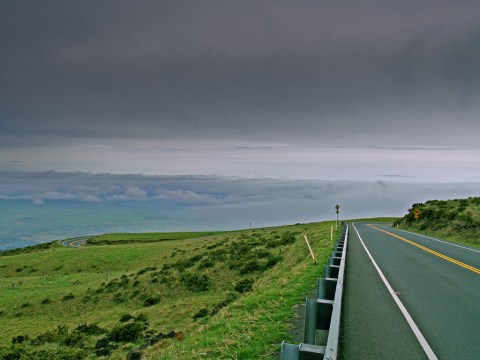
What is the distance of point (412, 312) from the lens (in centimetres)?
948

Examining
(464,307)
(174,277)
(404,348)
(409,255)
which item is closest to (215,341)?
(404,348)

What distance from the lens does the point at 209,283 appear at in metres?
30.0

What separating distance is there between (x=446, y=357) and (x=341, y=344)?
1854mm

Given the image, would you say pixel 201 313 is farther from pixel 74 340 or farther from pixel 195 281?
pixel 195 281

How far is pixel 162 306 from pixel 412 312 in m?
20.5

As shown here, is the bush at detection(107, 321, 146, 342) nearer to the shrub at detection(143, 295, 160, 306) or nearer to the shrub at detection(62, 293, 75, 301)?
the shrub at detection(143, 295, 160, 306)

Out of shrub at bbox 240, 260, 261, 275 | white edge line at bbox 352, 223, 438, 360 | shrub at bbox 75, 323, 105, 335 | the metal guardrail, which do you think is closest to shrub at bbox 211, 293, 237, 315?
shrub at bbox 240, 260, 261, 275

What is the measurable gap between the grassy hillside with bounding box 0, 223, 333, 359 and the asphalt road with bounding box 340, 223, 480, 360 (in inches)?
64.6

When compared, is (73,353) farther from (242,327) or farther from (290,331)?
(290,331)

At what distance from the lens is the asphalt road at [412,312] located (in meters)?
6.95

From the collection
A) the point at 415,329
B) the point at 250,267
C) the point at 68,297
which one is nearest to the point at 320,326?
the point at 415,329

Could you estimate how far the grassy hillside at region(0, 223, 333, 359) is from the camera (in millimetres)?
9387

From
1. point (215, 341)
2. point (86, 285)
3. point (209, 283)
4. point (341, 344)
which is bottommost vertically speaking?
point (86, 285)

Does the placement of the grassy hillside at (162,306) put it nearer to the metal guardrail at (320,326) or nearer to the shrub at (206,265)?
the shrub at (206,265)
